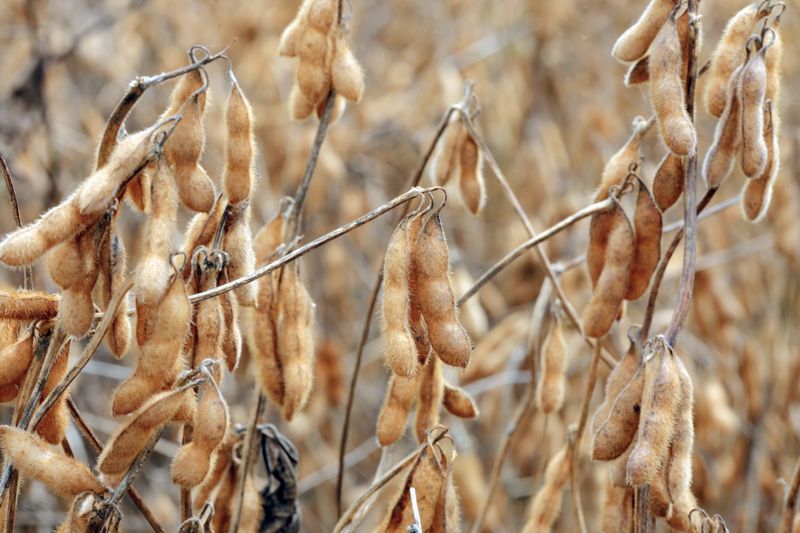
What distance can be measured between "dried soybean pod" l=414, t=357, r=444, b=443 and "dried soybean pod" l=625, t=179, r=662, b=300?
1.08 ft

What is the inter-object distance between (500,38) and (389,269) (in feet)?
10.4

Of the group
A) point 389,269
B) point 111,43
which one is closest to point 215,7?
point 111,43

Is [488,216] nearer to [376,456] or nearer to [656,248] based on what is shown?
[376,456]

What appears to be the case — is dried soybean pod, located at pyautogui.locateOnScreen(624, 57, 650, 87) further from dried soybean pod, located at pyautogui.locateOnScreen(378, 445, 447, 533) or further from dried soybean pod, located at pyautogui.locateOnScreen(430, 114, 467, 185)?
dried soybean pod, located at pyautogui.locateOnScreen(378, 445, 447, 533)

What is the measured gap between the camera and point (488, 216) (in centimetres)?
414

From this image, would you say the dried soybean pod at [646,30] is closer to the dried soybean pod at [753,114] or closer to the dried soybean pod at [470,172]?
the dried soybean pod at [753,114]

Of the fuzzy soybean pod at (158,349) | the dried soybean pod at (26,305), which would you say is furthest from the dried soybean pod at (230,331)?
the dried soybean pod at (26,305)

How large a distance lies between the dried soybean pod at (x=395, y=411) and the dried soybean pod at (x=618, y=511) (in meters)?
0.34

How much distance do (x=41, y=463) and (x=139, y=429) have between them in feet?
0.41

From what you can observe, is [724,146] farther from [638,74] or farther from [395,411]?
[395,411]

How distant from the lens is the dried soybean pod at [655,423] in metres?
1.23

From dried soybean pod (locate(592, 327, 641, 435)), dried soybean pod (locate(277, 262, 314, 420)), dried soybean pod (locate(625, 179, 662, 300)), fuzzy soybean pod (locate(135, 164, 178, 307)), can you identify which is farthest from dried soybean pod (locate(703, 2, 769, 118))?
fuzzy soybean pod (locate(135, 164, 178, 307))

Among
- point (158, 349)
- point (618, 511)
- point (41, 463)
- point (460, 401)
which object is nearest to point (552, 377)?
point (460, 401)

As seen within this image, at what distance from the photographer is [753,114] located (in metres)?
1.37
